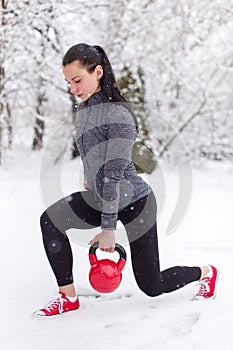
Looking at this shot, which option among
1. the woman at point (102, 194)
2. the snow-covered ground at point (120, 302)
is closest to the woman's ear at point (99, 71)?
the woman at point (102, 194)

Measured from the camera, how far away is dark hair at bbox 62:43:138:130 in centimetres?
237

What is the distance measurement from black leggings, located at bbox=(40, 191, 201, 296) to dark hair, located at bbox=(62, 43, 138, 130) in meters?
0.47

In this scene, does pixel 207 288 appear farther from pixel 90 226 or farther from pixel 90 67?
pixel 90 67

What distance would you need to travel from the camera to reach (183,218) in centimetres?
497

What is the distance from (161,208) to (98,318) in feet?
9.37

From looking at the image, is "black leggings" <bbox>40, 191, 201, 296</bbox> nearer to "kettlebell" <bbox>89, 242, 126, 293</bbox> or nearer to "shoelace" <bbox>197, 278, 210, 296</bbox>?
"kettlebell" <bbox>89, 242, 126, 293</bbox>

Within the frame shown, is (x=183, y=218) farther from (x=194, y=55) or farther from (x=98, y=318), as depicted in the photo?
(x=194, y=55)

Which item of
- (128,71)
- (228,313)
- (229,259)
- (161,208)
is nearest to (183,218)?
(161,208)

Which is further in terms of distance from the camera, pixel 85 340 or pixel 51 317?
pixel 51 317

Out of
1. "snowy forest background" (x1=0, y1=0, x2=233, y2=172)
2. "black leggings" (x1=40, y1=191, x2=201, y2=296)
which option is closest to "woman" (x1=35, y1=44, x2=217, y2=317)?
"black leggings" (x1=40, y1=191, x2=201, y2=296)

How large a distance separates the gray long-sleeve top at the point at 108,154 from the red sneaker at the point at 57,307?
0.52 meters

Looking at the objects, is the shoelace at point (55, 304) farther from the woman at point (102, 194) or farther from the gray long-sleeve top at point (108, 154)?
the gray long-sleeve top at point (108, 154)

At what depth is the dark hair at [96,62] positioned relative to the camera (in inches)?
93.4

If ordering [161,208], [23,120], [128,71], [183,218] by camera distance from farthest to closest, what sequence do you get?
[23,120], [128,71], [161,208], [183,218]
